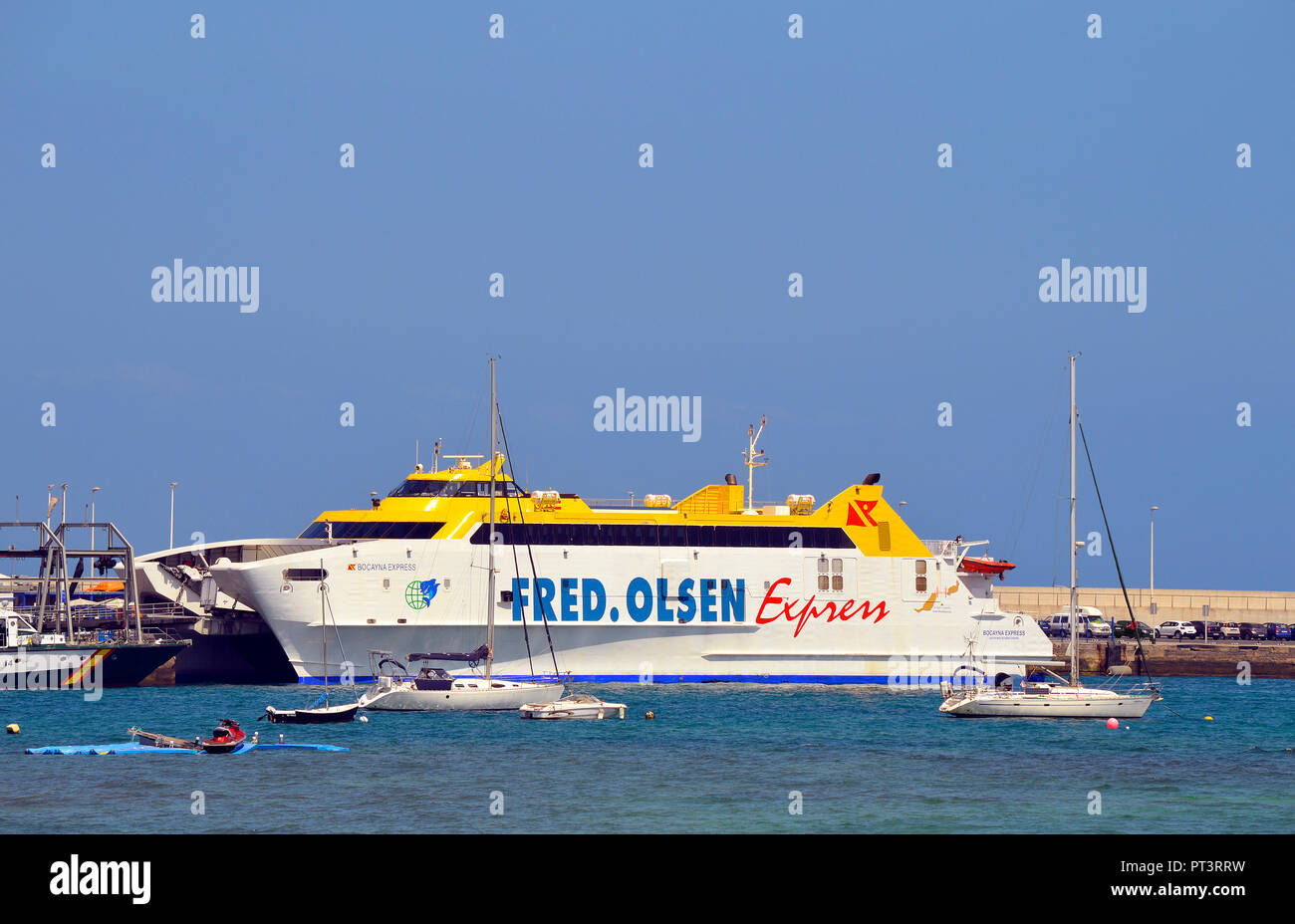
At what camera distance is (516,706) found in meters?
40.1

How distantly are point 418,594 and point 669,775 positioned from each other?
20303 millimetres

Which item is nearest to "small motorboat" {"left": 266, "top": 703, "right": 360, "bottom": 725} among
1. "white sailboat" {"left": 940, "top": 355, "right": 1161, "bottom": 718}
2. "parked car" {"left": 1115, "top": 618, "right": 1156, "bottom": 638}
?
"white sailboat" {"left": 940, "top": 355, "right": 1161, "bottom": 718}

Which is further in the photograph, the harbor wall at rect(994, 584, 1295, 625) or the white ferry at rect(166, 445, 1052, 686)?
the harbor wall at rect(994, 584, 1295, 625)

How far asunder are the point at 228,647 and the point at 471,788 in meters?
29.4

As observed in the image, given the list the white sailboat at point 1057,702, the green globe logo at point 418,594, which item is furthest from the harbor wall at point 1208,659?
the green globe logo at point 418,594

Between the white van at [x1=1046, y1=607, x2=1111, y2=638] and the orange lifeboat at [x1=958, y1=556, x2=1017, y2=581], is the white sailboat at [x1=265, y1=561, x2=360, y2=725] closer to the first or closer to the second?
the orange lifeboat at [x1=958, y1=556, x2=1017, y2=581]

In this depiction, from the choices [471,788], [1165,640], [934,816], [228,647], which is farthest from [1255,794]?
[1165,640]

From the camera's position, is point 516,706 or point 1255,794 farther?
point 516,706

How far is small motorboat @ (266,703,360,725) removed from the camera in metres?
36.6

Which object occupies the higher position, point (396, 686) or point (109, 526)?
point (109, 526)

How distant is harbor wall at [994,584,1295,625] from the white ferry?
34982 mm

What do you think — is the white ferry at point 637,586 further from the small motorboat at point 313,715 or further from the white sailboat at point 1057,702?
the white sailboat at point 1057,702
